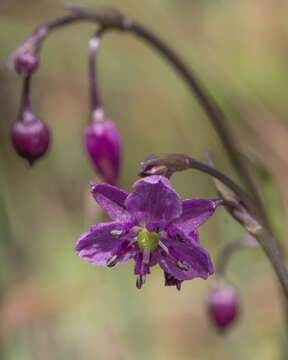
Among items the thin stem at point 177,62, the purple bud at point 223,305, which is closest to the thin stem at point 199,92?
the thin stem at point 177,62

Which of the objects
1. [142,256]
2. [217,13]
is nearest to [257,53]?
[217,13]

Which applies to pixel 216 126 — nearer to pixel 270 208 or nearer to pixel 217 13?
pixel 270 208

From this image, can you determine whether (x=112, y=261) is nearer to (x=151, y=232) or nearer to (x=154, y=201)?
(x=151, y=232)

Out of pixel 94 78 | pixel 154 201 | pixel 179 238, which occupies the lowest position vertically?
pixel 179 238

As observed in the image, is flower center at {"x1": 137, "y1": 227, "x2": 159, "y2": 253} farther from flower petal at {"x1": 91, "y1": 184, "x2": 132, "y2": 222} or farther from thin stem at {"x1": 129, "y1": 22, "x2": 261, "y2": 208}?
thin stem at {"x1": 129, "y1": 22, "x2": 261, "y2": 208}

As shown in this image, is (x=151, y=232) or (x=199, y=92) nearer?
(x=151, y=232)

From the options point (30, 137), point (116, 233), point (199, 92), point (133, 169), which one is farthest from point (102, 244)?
point (133, 169)
